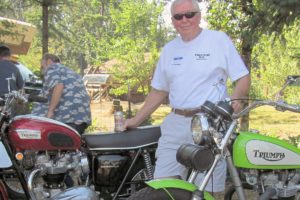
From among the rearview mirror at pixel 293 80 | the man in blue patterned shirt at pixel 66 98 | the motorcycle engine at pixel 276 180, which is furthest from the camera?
the man in blue patterned shirt at pixel 66 98

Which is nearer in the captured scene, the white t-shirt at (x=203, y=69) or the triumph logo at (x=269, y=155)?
the triumph logo at (x=269, y=155)

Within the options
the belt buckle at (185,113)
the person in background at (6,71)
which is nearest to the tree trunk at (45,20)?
the person in background at (6,71)

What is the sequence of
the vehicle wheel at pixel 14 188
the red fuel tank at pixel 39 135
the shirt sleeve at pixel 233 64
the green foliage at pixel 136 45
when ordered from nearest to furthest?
the shirt sleeve at pixel 233 64
the red fuel tank at pixel 39 135
the vehicle wheel at pixel 14 188
the green foliage at pixel 136 45

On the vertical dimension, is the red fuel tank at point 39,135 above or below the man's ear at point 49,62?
below

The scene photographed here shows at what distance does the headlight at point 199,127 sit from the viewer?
2.61 meters

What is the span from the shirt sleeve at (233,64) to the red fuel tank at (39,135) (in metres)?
1.75

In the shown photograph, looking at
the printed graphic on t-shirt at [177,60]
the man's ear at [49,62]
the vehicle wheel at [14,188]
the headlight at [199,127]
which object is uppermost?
the printed graphic on t-shirt at [177,60]

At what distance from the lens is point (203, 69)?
3291 mm

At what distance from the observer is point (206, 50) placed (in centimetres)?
333

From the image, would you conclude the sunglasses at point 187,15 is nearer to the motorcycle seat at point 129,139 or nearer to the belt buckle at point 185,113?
the belt buckle at point 185,113

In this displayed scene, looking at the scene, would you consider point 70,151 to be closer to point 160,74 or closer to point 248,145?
point 160,74

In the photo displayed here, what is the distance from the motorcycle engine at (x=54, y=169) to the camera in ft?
14.3

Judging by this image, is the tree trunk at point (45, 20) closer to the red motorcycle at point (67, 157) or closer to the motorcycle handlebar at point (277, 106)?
the red motorcycle at point (67, 157)

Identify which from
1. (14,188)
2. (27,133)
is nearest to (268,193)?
(27,133)
